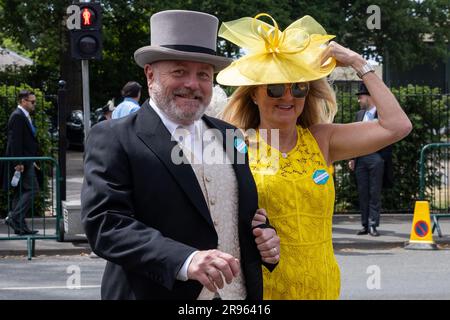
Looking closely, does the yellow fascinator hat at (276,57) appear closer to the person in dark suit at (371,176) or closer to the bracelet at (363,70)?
the bracelet at (363,70)

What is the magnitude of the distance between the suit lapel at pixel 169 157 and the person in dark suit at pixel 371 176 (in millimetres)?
9543

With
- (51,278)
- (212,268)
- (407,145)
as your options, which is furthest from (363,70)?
(407,145)

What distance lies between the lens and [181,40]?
3148mm

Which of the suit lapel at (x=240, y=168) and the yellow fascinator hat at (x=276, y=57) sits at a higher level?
the yellow fascinator hat at (x=276, y=57)

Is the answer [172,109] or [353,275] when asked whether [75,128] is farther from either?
[172,109]

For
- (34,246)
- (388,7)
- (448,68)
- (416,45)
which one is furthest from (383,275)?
(448,68)

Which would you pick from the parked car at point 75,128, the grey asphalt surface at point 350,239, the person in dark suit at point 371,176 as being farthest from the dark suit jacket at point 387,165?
the parked car at point 75,128

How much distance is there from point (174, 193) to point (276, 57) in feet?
3.93

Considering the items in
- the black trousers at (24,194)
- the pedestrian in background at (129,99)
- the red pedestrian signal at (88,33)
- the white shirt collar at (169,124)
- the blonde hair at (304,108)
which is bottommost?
the black trousers at (24,194)

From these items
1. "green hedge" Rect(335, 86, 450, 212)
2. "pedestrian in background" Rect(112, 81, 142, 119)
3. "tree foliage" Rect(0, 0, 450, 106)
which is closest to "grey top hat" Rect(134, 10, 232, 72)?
"pedestrian in background" Rect(112, 81, 142, 119)

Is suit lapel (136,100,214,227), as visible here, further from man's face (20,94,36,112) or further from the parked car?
the parked car

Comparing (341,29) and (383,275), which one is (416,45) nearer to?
(341,29)

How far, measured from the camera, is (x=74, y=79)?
33.1 m

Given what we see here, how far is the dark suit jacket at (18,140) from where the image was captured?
40.9ft
